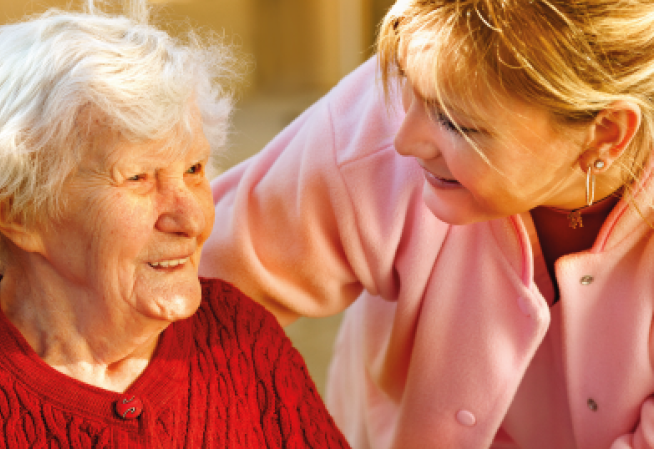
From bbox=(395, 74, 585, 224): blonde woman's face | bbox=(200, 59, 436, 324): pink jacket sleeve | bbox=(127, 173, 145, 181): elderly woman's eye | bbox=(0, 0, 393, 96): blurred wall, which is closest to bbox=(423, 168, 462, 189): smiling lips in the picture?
bbox=(395, 74, 585, 224): blonde woman's face

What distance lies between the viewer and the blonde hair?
47.5 inches

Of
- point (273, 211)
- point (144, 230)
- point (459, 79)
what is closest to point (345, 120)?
point (273, 211)

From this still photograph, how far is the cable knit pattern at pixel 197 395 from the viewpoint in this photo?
1.30m

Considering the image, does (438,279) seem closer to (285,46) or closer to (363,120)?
(363,120)

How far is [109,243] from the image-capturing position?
1326 mm

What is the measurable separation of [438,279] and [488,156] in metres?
0.44

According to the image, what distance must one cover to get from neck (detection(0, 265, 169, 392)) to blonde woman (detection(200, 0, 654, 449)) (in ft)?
1.18

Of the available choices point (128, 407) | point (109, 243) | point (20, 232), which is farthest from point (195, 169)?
point (128, 407)

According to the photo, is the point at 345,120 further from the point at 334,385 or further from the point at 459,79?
the point at 334,385

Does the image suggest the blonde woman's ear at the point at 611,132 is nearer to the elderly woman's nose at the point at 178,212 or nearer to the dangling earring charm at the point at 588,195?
the dangling earring charm at the point at 588,195

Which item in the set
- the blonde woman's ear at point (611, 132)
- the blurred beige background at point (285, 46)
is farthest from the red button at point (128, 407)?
the blurred beige background at point (285, 46)

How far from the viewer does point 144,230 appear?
4.40 feet

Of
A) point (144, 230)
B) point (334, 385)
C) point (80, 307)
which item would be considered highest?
point (144, 230)

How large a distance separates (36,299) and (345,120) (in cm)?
73
